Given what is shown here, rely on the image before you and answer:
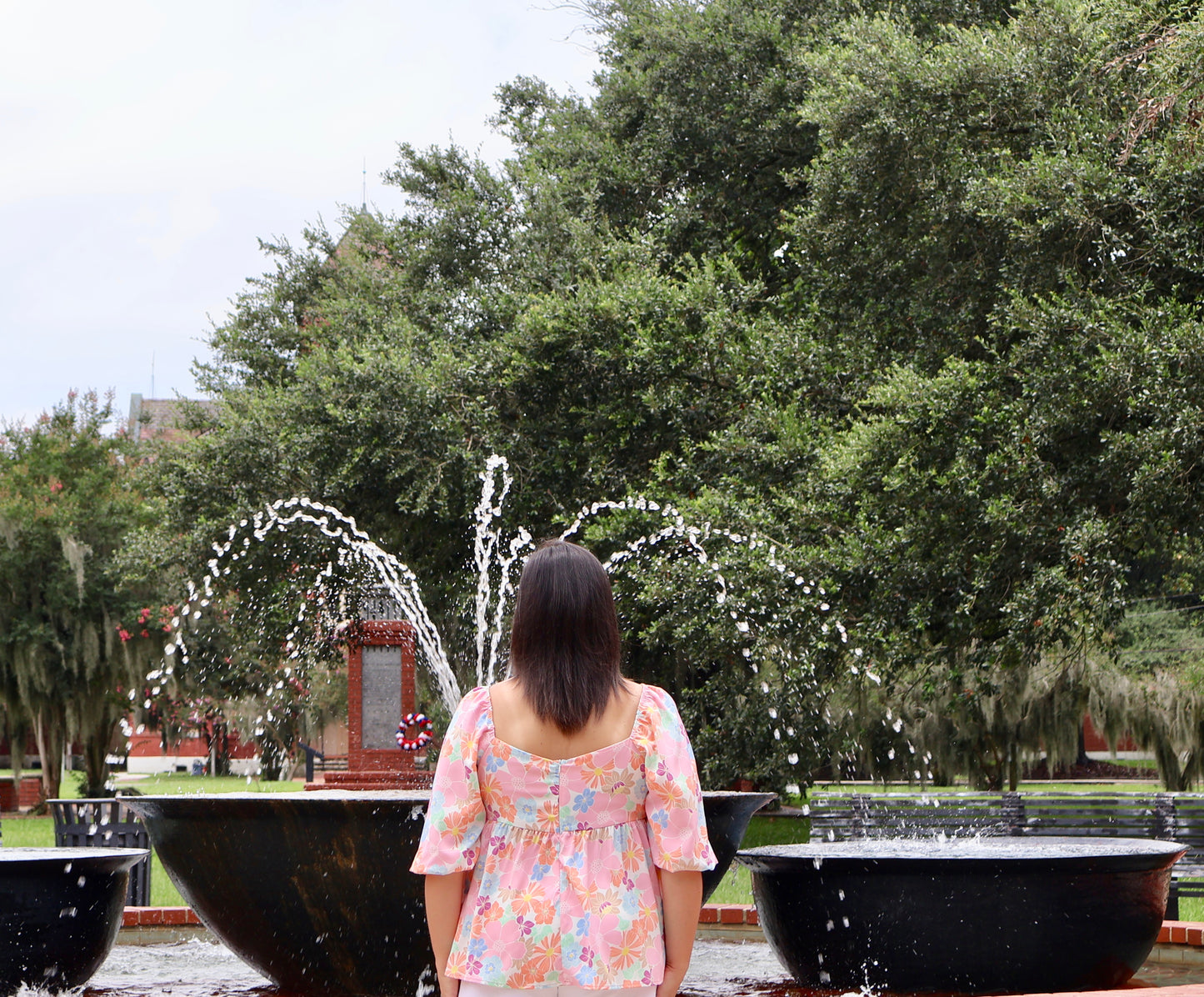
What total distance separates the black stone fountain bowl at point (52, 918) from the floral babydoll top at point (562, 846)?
3113mm

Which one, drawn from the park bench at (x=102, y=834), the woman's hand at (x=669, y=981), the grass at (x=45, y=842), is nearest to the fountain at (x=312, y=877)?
the woman's hand at (x=669, y=981)

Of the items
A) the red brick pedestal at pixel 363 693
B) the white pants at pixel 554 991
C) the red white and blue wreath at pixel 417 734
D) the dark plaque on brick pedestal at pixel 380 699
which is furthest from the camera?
the dark plaque on brick pedestal at pixel 380 699

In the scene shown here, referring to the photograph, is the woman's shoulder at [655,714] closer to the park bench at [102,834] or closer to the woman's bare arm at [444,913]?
the woman's bare arm at [444,913]

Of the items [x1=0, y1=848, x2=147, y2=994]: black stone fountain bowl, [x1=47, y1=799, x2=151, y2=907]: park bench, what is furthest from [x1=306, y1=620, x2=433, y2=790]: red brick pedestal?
[x1=0, y1=848, x2=147, y2=994]: black stone fountain bowl

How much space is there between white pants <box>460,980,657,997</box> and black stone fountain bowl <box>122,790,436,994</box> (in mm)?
2165

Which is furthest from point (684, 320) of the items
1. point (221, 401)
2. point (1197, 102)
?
point (221, 401)

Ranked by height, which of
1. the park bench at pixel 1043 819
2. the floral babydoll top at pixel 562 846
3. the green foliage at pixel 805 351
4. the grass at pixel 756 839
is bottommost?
the grass at pixel 756 839

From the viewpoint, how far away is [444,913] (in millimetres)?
2801

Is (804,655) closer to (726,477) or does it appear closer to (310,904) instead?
(726,477)

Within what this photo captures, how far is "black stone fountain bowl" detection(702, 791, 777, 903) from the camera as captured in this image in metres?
5.38

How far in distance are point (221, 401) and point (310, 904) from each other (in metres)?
17.3

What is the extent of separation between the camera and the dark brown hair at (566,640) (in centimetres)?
275

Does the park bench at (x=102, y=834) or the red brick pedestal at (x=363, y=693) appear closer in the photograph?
the park bench at (x=102, y=834)

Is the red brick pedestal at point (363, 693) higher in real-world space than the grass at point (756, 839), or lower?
higher
